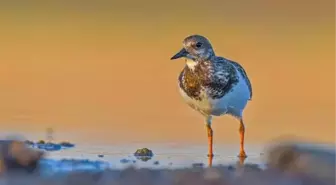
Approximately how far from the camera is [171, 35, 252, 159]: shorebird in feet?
31.8

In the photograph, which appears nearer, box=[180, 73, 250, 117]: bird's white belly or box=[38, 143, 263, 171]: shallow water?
box=[38, 143, 263, 171]: shallow water

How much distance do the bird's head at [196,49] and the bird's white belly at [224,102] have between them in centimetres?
38

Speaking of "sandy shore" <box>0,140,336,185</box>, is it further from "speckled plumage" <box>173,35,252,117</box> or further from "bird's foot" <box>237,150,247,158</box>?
"speckled plumage" <box>173,35,252,117</box>

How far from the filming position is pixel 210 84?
9.74 m

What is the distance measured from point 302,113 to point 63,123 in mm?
2814

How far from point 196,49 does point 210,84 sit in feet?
1.58

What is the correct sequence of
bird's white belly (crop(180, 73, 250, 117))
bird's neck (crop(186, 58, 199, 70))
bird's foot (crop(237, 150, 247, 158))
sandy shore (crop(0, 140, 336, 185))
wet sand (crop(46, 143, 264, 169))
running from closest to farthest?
sandy shore (crop(0, 140, 336, 185)), wet sand (crop(46, 143, 264, 169)), bird's foot (crop(237, 150, 247, 158)), bird's white belly (crop(180, 73, 250, 117)), bird's neck (crop(186, 58, 199, 70))

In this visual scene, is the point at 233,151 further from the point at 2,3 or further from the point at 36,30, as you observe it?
the point at 2,3

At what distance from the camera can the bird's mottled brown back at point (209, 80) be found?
9.71m

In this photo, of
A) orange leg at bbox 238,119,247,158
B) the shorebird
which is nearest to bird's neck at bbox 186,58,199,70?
the shorebird

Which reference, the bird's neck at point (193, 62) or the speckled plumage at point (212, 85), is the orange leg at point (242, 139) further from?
the bird's neck at point (193, 62)

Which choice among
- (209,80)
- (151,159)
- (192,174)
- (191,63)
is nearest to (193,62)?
(191,63)

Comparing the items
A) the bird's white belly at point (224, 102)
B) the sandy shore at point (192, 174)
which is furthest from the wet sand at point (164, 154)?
the sandy shore at point (192, 174)

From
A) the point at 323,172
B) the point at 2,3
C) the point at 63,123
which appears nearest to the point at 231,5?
the point at 2,3
